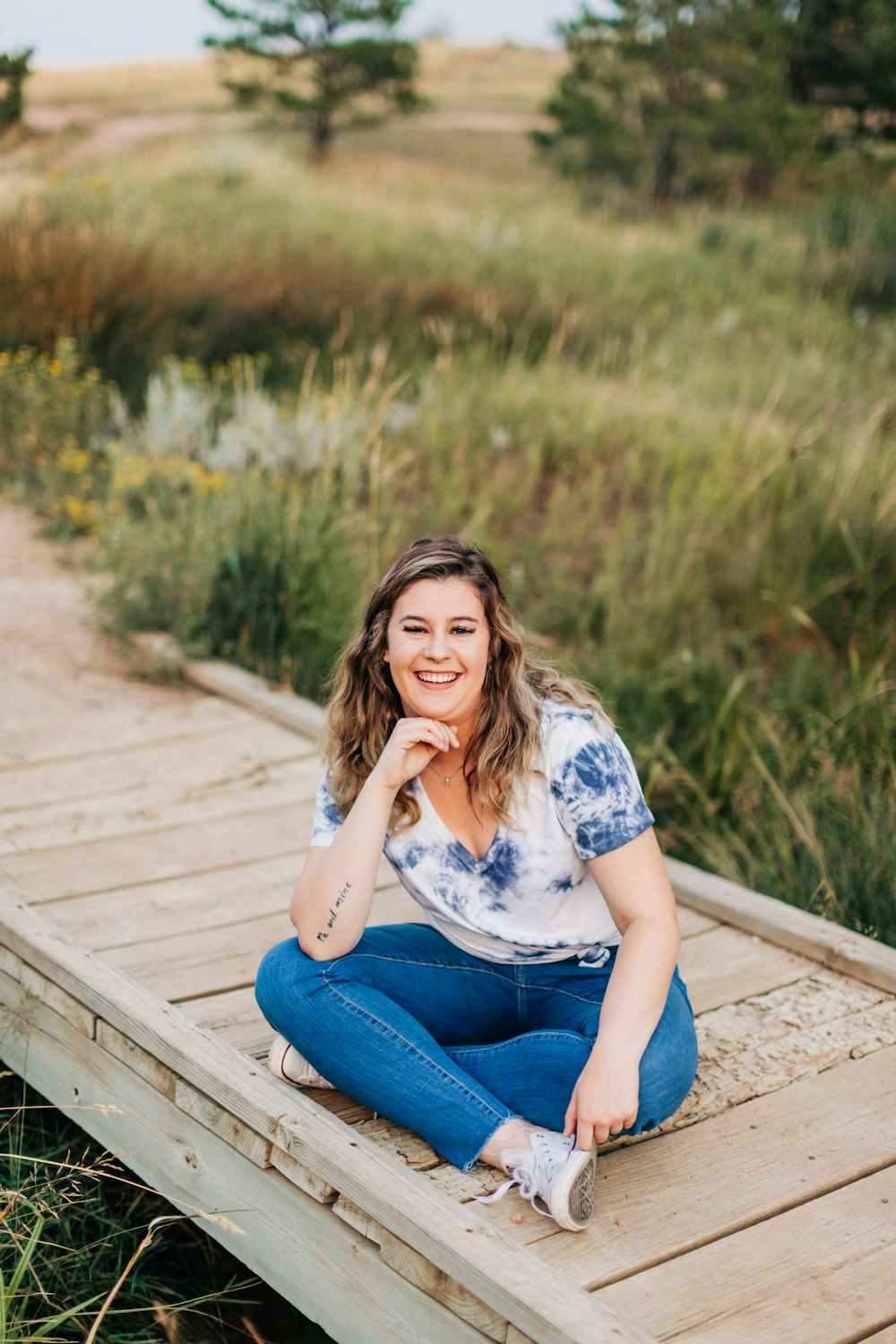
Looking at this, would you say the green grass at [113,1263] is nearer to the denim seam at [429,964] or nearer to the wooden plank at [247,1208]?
the wooden plank at [247,1208]

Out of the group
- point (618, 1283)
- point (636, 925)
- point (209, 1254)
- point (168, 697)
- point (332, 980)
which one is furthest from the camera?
point (168, 697)

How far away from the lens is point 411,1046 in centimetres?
200

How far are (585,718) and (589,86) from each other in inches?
649

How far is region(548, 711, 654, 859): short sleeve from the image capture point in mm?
1985

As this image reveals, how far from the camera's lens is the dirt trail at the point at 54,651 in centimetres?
411

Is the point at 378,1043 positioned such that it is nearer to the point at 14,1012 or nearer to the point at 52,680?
the point at 14,1012

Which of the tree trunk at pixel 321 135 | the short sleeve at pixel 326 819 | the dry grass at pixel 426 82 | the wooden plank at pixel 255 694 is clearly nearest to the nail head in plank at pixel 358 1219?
the short sleeve at pixel 326 819

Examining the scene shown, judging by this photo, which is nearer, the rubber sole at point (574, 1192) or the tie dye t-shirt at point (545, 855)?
the rubber sole at point (574, 1192)

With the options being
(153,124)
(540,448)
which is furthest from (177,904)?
(153,124)

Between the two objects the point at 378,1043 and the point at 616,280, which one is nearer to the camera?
the point at 378,1043

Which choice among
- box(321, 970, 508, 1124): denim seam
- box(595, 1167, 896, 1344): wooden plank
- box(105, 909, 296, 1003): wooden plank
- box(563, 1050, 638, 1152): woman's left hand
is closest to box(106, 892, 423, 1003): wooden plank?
box(105, 909, 296, 1003): wooden plank

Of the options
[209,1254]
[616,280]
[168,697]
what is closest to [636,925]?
[209,1254]

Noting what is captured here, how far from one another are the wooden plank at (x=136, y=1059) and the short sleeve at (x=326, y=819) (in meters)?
0.46

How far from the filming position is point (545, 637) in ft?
17.8
